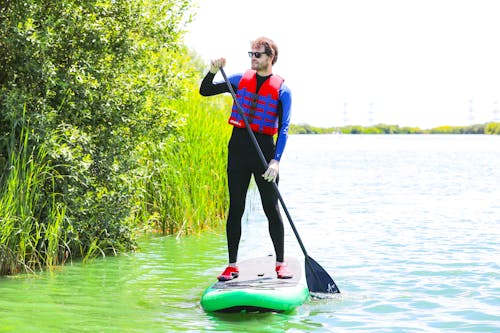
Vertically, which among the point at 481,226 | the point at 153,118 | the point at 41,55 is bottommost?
the point at 481,226

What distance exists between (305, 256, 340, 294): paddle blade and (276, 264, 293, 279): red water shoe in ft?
0.79

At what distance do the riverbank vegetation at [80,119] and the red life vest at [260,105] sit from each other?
2301mm

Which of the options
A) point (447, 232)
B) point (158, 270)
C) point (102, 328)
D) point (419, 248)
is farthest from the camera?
point (447, 232)

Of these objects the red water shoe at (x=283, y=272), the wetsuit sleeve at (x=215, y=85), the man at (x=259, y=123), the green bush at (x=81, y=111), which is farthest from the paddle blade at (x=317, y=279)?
the green bush at (x=81, y=111)

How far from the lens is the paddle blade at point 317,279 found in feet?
22.2

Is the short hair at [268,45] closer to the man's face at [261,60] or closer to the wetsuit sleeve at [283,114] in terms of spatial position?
the man's face at [261,60]

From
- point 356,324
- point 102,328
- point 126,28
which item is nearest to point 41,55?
point 126,28

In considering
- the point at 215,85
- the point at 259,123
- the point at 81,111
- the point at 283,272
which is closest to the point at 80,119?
the point at 81,111

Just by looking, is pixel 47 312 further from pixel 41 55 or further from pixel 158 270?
pixel 41 55

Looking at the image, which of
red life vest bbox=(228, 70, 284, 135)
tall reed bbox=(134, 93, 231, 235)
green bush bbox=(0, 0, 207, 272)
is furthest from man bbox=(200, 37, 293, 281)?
tall reed bbox=(134, 93, 231, 235)

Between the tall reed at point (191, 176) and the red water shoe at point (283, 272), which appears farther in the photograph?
the tall reed at point (191, 176)

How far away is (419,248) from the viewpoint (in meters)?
10.2

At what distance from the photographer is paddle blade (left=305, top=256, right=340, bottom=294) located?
6.75 metres

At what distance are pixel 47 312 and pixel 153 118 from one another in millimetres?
3143
